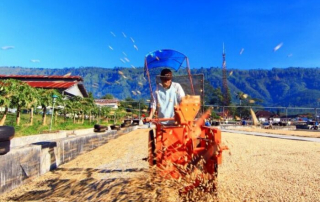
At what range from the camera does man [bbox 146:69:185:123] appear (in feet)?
17.8

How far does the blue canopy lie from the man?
0.77 metres

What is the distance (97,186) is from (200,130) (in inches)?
85.0

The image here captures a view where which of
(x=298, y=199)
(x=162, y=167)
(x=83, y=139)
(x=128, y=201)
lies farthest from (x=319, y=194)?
(x=83, y=139)

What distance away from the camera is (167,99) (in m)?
5.49

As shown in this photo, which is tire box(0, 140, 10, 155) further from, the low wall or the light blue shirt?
the light blue shirt

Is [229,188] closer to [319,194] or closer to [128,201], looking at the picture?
[319,194]

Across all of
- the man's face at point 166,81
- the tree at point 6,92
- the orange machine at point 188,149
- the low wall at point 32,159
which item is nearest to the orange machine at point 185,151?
the orange machine at point 188,149

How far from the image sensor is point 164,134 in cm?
430

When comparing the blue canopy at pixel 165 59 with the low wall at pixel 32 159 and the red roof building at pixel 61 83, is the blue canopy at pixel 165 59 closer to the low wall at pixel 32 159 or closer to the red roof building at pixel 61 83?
the low wall at pixel 32 159

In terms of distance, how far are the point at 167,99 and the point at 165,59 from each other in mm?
1243

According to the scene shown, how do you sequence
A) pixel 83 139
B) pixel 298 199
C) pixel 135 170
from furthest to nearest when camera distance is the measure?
pixel 83 139 → pixel 135 170 → pixel 298 199

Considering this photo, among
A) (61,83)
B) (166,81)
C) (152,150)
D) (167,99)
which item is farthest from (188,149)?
(61,83)

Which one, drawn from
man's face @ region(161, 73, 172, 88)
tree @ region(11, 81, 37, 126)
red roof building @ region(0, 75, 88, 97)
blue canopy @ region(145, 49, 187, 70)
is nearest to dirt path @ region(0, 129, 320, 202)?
man's face @ region(161, 73, 172, 88)

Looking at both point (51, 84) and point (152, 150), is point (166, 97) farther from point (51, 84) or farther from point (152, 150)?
point (51, 84)
